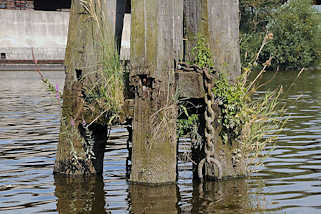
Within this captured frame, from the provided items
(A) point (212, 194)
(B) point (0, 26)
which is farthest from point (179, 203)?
(B) point (0, 26)

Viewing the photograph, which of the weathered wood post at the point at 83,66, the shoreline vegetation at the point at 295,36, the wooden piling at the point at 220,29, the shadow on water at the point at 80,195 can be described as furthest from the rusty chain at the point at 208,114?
the shoreline vegetation at the point at 295,36

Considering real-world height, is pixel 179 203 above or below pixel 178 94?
below

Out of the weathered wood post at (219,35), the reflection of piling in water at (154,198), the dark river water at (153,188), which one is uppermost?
the weathered wood post at (219,35)

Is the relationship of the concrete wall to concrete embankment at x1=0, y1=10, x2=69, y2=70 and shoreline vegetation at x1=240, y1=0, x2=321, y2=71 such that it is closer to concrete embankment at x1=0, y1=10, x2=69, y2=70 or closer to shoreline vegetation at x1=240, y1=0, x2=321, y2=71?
concrete embankment at x1=0, y1=10, x2=69, y2=70

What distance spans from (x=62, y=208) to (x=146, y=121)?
1180 mm

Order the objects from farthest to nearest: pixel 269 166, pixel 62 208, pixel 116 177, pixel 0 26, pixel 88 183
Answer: pixel 0 26
pixel 269 166
pixel 116 177
pixel 88 183
pixel 62 208

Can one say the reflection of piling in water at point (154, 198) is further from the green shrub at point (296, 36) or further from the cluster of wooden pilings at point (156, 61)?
Answer: the green shrub at point (296, 36)

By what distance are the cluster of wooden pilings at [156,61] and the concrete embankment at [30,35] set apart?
3716cm

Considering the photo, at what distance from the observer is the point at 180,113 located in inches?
272

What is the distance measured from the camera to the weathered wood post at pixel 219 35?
6.99 m

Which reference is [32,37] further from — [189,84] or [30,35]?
[189,84]

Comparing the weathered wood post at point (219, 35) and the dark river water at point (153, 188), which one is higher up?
the weathered wood post at point (219, 35)

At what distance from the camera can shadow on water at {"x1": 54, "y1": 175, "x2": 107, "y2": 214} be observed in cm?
643

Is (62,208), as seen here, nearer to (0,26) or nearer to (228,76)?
(228,76)
